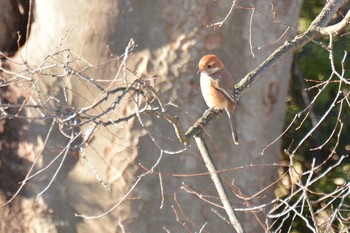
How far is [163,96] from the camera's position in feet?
17.0

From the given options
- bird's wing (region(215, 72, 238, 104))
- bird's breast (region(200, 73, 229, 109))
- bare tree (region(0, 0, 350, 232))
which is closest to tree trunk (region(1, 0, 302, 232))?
bare tree (region(0, 0, 350, 232))

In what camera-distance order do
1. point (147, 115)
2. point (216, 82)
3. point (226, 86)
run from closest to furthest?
point (226, 86), point (216, 82), point (147, 115)

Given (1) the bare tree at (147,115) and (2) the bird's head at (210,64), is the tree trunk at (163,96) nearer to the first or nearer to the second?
(1) the bare tree at (147,115)

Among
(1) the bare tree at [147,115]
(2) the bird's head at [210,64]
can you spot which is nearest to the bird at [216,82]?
(2) the bird's head at [210,64]

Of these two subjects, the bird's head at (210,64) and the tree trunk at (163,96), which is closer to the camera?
the bird's head at (210,64)

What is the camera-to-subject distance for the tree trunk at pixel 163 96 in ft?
16.7

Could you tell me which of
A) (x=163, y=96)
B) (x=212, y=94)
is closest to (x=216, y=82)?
(x=212, y=94)

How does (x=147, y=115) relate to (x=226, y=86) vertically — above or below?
above

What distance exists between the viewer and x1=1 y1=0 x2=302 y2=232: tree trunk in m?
5.09

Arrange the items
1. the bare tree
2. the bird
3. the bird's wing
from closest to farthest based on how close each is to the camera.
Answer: the bird's wing < the bird < the bare tree

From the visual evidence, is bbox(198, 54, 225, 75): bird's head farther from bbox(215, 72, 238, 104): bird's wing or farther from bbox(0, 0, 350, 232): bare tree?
bbox(0, 0, 350, 232): bare tree

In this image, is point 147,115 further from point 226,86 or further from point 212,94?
point 226,86

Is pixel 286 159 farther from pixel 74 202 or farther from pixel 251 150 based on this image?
pixel 74 202

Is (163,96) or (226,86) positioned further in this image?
(163,96)
